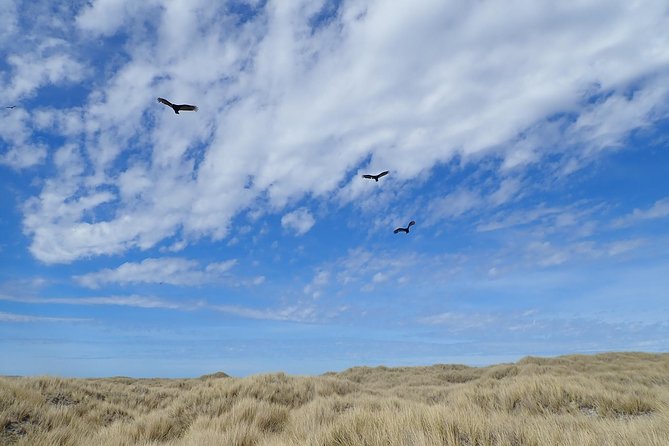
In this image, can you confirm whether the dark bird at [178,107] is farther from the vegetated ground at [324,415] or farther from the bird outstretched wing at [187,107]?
the vegetated ground at [324,415]

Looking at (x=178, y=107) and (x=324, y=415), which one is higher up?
(x=178, y=107)

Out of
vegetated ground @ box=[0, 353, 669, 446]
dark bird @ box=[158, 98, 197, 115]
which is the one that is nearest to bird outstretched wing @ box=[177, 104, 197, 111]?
dark bird @ box=[158, 98, 197, 115]

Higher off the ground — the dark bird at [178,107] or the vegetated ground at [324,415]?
the dark bird at [178,107]

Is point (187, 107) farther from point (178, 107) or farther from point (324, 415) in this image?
point (324, 415)

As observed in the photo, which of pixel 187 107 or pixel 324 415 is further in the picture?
pixel 187 107

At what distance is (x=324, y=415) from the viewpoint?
9.64 metres

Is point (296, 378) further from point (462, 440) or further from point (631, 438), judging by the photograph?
point (631, 438)

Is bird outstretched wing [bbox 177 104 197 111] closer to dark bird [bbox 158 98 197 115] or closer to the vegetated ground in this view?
dark bird [bbox 158 98 197 115]

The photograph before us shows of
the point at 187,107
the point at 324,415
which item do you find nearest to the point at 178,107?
the point at 187,107

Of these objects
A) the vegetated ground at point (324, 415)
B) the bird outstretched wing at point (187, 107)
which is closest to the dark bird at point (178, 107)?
the bird outstretched wing at point (187, 107)

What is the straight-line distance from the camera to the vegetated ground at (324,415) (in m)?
5.78

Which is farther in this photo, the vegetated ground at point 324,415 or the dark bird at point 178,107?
the dark bird at point 178,107

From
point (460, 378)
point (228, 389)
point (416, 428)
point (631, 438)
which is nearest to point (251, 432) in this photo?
point (416, 428)

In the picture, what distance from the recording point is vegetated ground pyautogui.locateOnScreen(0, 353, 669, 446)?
19.0 feet
